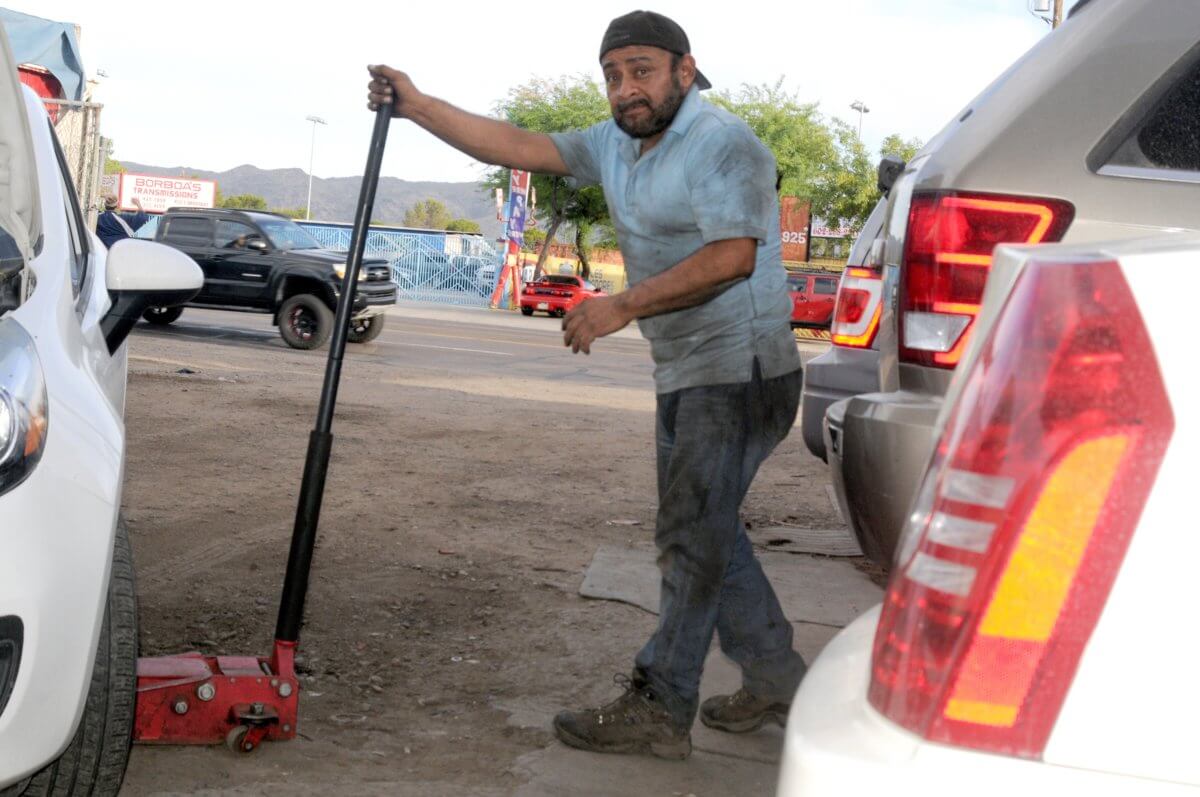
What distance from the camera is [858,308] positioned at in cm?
538

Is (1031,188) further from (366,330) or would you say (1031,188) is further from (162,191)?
(162,191)

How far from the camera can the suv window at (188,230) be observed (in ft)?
61.1

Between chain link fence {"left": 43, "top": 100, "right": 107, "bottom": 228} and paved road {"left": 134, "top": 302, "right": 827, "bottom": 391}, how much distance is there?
177 centimetres

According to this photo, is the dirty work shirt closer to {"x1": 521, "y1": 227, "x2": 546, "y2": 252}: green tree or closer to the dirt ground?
the dirt ground

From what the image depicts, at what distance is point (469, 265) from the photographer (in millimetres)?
45312

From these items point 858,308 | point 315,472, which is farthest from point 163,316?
point 315,472

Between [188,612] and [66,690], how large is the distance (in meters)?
2.47

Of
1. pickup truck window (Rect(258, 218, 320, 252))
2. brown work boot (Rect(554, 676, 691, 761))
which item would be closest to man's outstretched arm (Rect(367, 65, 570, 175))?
brown work boot (Rect(554, 676, 691, 761))

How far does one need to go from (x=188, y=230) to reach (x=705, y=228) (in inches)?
649

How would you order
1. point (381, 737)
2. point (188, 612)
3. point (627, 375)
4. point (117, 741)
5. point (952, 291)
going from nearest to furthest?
point (117, 741) < point (952, 291) < point (381, 737) < point (188, 612) < point (627, 375)

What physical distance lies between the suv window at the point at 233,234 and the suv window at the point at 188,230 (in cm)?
13

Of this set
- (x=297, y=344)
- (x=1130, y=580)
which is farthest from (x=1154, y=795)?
(x=297, y=344)

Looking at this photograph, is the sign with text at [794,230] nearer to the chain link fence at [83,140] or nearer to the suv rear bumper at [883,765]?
the chain link fence at [83,140]

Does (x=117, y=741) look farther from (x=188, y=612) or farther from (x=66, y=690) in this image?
(x=188, y=612)
